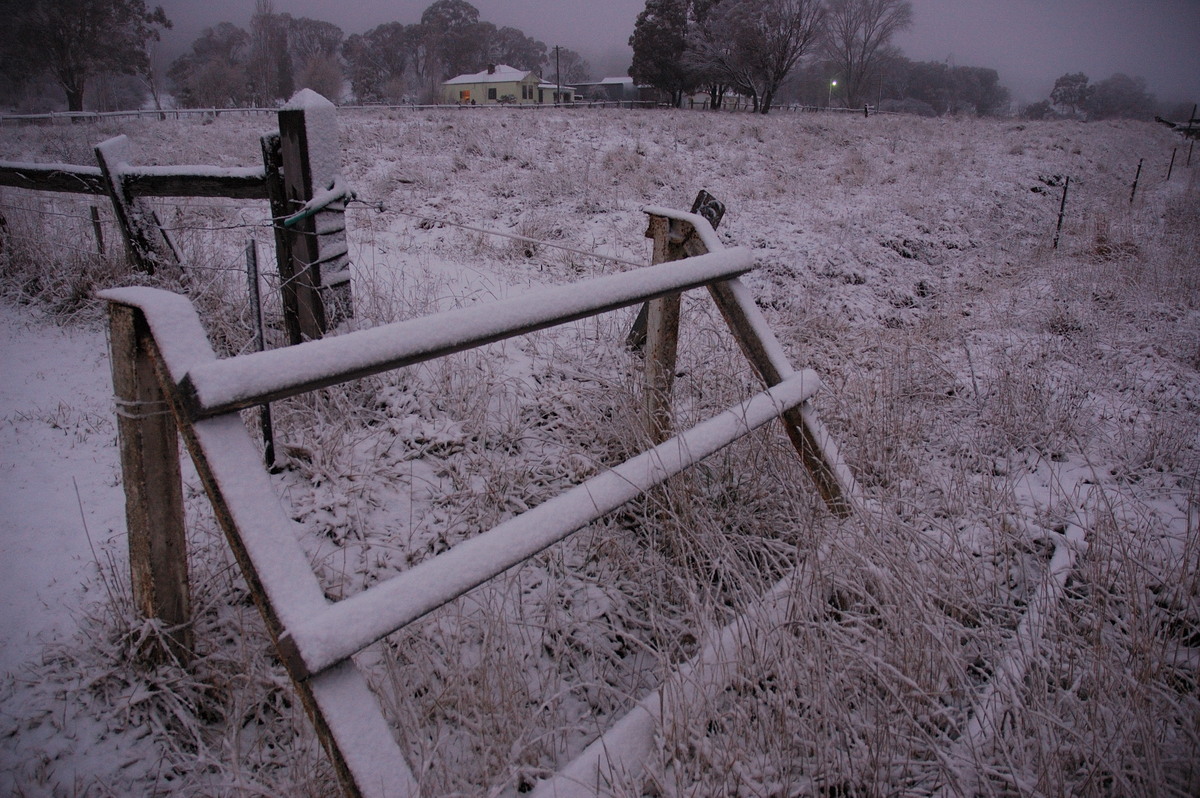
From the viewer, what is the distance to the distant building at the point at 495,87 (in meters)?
62.8

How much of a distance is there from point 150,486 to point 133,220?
12.6 ft

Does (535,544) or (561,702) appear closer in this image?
(535,544)

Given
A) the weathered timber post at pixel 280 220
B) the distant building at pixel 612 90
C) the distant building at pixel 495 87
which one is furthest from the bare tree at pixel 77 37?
the weathered timber post at pixel 280 220

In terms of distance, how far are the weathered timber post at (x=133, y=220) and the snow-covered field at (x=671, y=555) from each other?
0.91 ft

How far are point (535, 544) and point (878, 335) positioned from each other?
521 centimetres

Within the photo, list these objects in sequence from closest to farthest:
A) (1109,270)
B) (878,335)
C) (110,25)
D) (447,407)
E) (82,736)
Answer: (82,736), (447,407), (878,335), (1109,270), (110,25)

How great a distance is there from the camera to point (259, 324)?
2.77 meters

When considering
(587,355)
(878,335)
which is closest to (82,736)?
(587,355)

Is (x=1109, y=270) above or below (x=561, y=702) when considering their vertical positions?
above

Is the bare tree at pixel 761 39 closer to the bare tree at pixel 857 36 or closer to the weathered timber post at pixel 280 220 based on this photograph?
the bare tree at pixel 857 36

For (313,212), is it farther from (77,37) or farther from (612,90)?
(612,90)

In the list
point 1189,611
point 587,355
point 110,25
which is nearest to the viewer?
point 1189,611

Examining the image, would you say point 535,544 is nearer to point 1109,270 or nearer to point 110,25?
point 1109,270

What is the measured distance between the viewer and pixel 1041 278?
7.55 m
